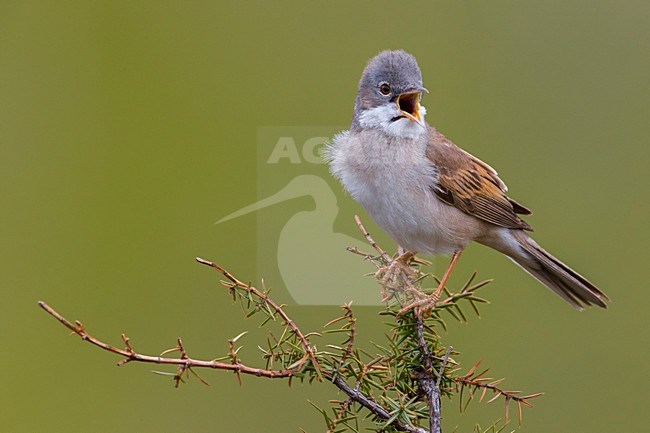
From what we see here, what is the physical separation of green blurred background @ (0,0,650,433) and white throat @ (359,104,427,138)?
981 mm

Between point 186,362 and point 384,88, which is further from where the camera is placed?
point 384,88

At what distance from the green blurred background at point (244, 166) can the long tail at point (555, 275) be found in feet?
3.04

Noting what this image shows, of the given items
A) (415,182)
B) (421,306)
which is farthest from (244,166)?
(421,306)

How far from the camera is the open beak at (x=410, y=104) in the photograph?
4.10m

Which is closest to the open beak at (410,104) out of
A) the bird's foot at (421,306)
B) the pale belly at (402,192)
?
the pale belly at (402,192)

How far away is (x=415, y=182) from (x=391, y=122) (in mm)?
290

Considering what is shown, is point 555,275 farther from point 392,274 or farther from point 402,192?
point 392,274

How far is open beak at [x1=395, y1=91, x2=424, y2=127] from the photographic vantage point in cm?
410

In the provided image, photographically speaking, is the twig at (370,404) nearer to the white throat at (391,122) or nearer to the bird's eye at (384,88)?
the white throat at (391,122)

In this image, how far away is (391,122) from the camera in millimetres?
4121

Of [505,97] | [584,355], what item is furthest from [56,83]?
[584,355]

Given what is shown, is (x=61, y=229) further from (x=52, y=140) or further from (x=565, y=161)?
(x=565, y=161)

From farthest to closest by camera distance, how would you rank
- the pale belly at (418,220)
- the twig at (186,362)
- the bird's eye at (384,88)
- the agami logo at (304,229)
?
the agami logo at (304,229)
the bird's eye at (384,88)
the pale belly at (418,220)
the twig at (186,362)

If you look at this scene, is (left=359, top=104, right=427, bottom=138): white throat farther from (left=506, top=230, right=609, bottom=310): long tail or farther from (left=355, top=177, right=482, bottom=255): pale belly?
(left=506, top=230, right=609, bottom=310): long tail
